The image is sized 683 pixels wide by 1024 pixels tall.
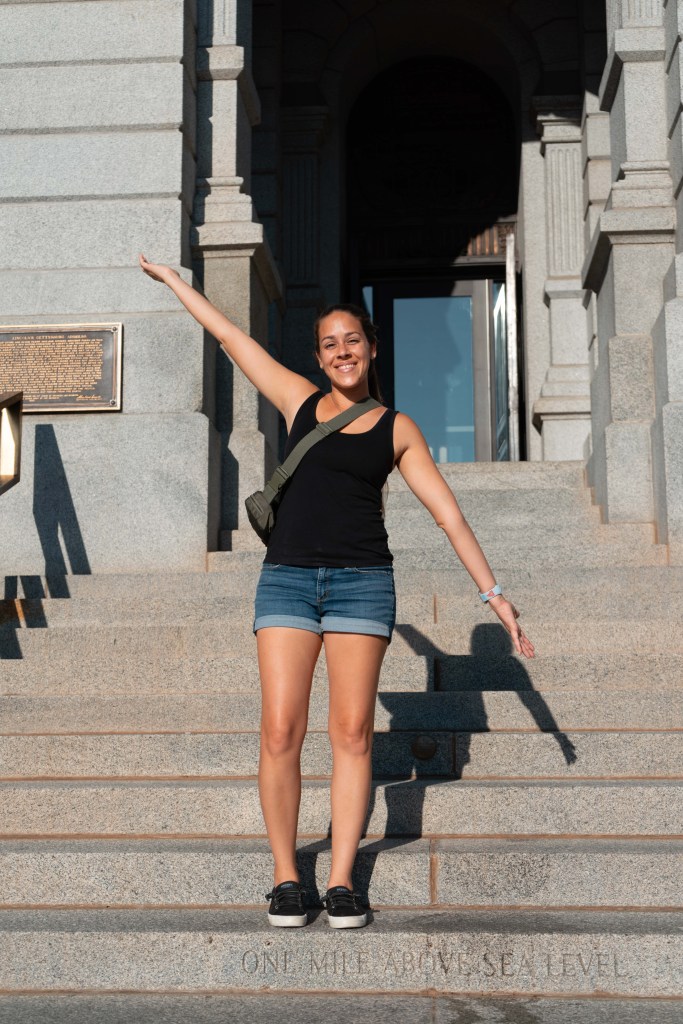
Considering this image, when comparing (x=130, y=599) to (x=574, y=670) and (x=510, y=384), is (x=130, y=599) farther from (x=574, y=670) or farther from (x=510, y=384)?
(x=510, y=384)

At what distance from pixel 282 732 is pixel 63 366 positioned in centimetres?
555

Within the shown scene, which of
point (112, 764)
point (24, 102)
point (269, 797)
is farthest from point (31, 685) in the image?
point (24, 102)

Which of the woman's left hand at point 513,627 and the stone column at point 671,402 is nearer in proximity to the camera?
the woman's left hand at point 513,627

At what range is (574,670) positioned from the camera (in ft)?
18.4

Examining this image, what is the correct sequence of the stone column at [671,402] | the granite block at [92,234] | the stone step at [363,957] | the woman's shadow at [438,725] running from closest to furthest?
the stone step at [363,957] < the woman's shadow at [438,725] < the stone column at [671,402] < the granite block at [92,234]

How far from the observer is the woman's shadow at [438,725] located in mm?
4388

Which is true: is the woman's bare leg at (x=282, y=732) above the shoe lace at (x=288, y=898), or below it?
above

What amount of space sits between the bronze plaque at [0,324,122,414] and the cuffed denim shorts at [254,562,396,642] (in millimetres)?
5035

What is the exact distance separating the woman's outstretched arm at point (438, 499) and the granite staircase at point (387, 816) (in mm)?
896

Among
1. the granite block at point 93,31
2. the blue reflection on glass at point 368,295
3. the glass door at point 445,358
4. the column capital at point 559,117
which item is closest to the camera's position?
the granite block at point 93,31

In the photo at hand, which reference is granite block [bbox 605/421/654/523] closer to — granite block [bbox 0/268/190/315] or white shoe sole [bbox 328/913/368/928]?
granite block [bbox 0/268/190/315]

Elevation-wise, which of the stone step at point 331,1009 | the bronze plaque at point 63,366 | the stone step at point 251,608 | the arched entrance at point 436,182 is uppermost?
the arched entrance at point 436,182

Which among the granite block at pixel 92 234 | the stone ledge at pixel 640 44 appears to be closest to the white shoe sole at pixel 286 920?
the granite block at pixel 92 234

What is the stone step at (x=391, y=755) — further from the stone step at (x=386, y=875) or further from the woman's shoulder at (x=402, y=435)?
the woman's shoulder at (x=402, y=435)
